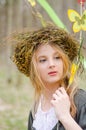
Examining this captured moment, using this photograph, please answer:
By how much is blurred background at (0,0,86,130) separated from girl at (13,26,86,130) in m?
2.80

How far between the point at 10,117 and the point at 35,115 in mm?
2847

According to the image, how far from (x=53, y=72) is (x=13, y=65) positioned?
4.57 m

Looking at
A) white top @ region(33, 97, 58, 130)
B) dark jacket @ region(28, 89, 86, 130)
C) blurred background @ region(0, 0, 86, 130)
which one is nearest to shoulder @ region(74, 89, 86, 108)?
dark jacket @ region(28, 89, 86, 130)

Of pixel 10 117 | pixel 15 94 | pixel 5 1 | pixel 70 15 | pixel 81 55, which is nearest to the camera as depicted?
pixel 70 15

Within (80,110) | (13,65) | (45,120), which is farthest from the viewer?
(13,65)

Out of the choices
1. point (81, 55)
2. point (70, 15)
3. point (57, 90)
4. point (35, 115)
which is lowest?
point (35, 115)

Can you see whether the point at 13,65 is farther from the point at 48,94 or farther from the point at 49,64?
the point at 49,64

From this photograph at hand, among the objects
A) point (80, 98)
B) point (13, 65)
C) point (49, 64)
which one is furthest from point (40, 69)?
point (13, 65)

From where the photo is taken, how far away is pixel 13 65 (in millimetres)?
6289

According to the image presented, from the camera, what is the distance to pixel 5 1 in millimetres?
6469

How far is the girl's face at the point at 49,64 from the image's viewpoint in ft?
5.70

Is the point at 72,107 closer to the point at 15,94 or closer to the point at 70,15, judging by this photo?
the point at 70,15

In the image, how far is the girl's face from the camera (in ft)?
5.70

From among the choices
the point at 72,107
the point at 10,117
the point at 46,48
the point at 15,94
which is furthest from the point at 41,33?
the point at 15,94
